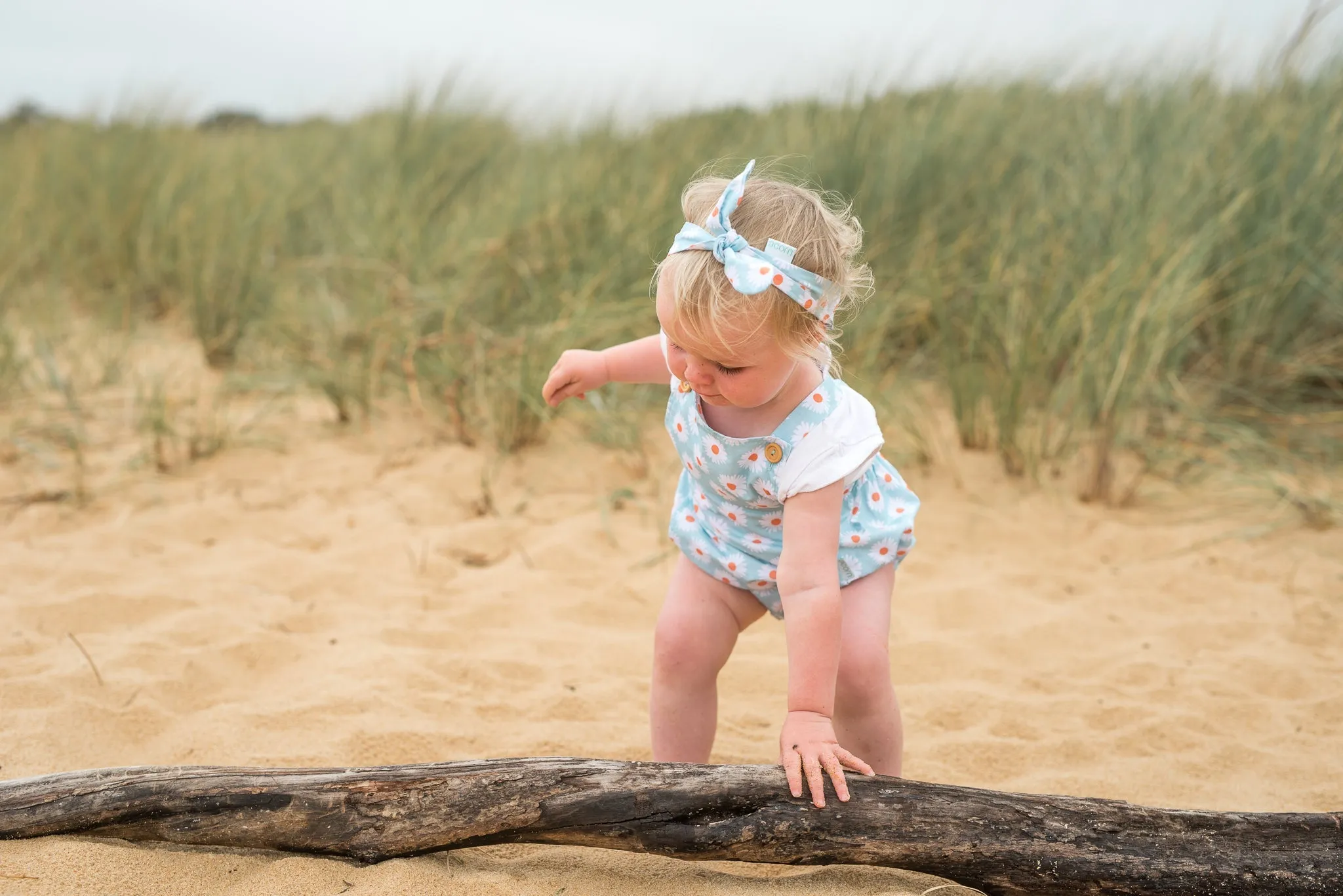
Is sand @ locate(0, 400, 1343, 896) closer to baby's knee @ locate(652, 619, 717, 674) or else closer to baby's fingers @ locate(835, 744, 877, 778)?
baby's fingers @ locate(835, 744, 877, 778)

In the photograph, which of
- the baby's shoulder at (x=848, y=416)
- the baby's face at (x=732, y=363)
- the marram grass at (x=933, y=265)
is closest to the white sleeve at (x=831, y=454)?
the baby's shoulder at (x=848, y=416)

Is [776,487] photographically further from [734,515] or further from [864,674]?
[864,674]

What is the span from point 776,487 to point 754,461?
0.18 feet

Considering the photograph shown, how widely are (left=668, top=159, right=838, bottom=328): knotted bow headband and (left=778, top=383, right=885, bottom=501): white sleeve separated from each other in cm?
20

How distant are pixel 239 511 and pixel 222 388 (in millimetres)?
1135

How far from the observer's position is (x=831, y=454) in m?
1.83

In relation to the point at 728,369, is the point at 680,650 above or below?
below

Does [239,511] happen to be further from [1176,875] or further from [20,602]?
[1176,875]

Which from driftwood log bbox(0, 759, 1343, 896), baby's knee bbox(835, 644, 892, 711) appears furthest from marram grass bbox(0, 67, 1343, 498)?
driftwood log bbox(0, 759, 1343, 896)

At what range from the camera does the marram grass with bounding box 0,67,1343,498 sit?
157 inches

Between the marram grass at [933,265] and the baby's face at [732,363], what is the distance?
84.6 inches

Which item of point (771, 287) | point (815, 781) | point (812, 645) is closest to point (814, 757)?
point (815, 781)

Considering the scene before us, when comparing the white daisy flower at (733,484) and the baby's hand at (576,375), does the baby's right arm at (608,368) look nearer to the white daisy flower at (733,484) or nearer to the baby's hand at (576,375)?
the baby's hand at (576,375)

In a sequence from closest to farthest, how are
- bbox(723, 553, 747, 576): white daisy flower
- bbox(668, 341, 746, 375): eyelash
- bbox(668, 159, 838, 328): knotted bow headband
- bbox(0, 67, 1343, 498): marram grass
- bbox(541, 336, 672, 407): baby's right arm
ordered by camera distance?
bbox(668, 159, 838, 328): knotted bow headband, bbox(668, 341, 746, 375): eyelash, bbox(723, 553, 747, 576): white daisy flower, bbox(541, 336, 672, 407): baby's right arm, bbox(0, 67, 1343, 498): marram grass
